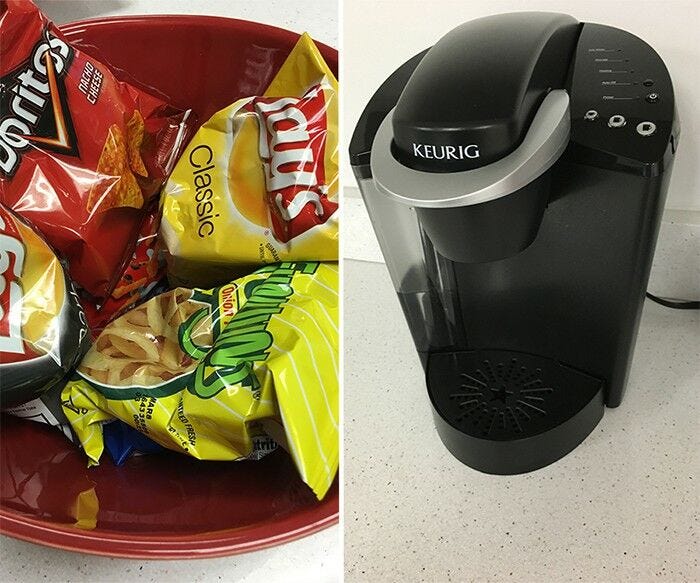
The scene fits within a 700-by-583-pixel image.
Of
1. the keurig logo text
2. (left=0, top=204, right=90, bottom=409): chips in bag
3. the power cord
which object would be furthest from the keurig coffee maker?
(left=0, top=204, right=90, bottom=409): chips in bag

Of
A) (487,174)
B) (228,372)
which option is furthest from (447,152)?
(228,372)

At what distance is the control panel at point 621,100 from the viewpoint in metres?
0.43

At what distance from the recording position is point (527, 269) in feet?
1.76

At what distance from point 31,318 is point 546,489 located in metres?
0.39

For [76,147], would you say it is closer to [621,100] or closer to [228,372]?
[228,372]

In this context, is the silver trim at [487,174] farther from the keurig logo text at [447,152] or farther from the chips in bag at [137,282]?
the chips in bag at [137,282]

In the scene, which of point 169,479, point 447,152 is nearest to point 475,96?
point 447,152

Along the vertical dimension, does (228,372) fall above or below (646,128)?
below

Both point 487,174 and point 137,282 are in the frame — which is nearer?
point 487,174

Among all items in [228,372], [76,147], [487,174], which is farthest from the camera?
[76,147]

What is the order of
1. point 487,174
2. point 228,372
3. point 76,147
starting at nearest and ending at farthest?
point 487,174
point 228,372
point 76,147

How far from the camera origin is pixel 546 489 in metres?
0.55

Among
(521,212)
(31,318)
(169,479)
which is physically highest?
(521,212)

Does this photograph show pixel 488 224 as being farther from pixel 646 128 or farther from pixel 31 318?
pixel 31 318
